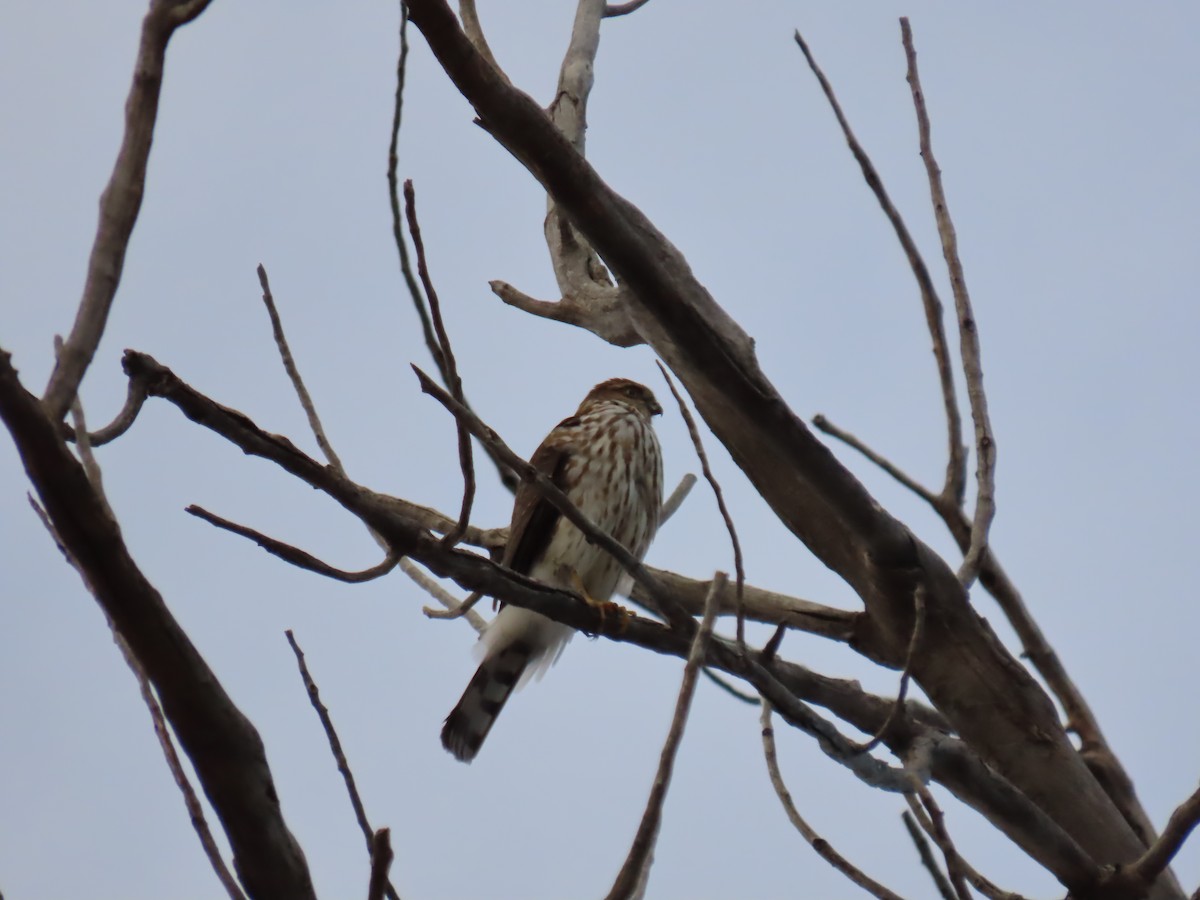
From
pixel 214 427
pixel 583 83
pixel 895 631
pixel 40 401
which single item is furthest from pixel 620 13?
pixel 40 401

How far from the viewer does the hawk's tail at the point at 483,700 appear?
4.91 meters

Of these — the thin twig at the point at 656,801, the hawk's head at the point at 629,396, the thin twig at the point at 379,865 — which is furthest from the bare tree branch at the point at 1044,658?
the hawk's head at the point at 629,396

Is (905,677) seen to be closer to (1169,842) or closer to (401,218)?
(1169,842)

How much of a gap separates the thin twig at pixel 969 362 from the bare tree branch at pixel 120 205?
6.42 feet

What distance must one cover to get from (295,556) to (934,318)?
69.6 inches

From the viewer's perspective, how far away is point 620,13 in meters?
4.86

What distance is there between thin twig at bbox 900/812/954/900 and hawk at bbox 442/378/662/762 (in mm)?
2574

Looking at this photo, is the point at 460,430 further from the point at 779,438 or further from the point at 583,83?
the point at 583,83

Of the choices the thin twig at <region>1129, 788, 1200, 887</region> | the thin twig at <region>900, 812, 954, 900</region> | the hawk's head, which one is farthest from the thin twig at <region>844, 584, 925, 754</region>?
the hawk's head

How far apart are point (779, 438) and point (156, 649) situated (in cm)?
144

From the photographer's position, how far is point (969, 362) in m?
3.19

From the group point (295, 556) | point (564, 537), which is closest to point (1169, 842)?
point (295, 556)

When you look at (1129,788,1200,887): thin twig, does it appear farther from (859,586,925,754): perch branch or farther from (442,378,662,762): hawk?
(442,378,662,762): hawk

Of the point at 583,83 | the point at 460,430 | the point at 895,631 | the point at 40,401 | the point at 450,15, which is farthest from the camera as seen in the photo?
the point at 583,83
